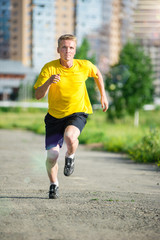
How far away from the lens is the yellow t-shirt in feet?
17.0

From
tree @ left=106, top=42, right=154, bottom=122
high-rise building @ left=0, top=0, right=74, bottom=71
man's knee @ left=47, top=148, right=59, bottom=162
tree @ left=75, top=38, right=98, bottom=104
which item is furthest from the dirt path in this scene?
high-rise building @ left=0, top=0, right=74, bottom=71

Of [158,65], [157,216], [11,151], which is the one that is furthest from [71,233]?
[158,65]

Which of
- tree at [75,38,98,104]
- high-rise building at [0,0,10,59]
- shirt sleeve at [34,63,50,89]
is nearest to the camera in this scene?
shirt sleeve at [34,63,50,89]

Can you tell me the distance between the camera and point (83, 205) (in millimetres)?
4945

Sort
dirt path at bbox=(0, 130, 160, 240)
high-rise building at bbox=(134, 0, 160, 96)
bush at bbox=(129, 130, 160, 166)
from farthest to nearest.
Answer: high-rise building at bbox=(134, 0, 160, 96) < bush at bbox=(129, 130, 160, 166) < dirt path at bbox=(0, 130, 160, 240)

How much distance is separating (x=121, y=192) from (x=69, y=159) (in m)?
0.84

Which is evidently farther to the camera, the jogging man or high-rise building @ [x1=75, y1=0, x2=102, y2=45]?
high-rise building @ [x1=75, y1=0, x2=102, y2=45]

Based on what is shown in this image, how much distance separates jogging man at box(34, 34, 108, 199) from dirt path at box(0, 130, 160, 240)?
1.51ft

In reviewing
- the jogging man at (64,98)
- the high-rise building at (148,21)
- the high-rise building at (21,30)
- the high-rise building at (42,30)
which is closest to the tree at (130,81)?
the jogging man at (64,98)

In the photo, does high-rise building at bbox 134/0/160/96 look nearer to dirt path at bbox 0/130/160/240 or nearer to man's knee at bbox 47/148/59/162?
dirt path at bbox 0/130/160/240

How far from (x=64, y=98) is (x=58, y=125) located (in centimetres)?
33

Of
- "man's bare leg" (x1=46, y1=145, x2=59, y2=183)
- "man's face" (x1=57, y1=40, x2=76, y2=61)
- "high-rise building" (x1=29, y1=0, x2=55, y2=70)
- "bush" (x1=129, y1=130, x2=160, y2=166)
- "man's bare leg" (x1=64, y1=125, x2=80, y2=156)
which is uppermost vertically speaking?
"high-rise building" (x1=29, y1=0, x2=55, y2=70)

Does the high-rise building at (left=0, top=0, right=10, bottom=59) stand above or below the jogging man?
above

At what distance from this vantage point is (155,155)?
9.87 m
